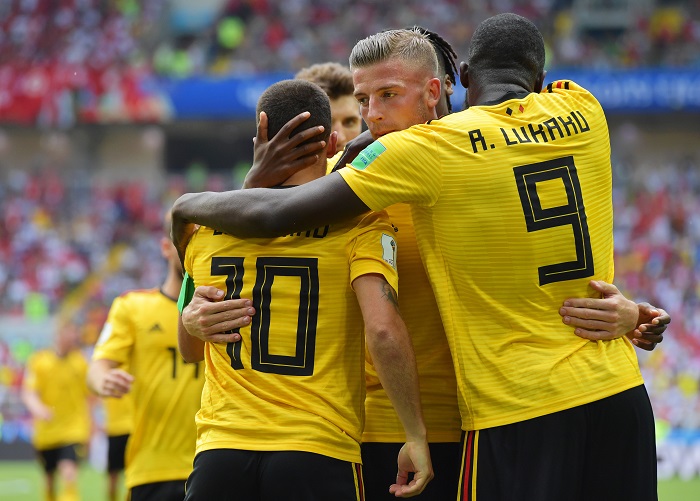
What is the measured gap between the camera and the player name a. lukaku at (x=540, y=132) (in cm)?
330

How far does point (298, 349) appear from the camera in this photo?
3.31 metres

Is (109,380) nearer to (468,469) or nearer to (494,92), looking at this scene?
(468,469)

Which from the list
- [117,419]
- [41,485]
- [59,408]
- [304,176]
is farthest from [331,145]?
[41,485]

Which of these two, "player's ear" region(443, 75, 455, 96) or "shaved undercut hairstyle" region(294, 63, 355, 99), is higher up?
"shaved undercut hairstyle" region(294, 63, 355, 99)

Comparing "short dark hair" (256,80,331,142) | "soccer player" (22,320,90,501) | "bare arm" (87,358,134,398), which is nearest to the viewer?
"short dark hair" (256,80,331,142)

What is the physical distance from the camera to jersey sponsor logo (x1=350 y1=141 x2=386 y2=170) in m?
3.27

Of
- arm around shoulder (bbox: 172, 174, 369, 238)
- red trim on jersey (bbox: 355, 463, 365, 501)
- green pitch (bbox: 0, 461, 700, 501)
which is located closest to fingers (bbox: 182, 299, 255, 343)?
arm around shoulder (bbox: 172, 174, 369, 238)

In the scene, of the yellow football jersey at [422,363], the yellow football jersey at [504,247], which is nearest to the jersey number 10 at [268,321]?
the yellow football jersey at [504,247]

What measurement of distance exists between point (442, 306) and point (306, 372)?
0.52 metres

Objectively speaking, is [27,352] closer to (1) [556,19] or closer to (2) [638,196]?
(2) [638,196]

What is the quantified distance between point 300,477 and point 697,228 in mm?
20740

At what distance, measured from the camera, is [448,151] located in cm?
327

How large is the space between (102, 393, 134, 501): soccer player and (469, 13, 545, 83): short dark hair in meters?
6.83

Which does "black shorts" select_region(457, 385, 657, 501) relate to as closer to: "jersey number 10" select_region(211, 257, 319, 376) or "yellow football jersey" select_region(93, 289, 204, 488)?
"jersey number 10" select_region(211, 257, 319, 376)
